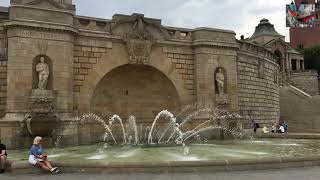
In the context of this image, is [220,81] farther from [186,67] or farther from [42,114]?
[42,114]

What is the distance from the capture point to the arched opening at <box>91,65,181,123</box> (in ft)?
78.4

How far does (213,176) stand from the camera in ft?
35.1

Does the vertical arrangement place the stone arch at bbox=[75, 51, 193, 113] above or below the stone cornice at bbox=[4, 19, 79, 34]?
below

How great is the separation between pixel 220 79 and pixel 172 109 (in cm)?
352

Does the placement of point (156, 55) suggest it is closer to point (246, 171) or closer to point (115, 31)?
point (115, 31)

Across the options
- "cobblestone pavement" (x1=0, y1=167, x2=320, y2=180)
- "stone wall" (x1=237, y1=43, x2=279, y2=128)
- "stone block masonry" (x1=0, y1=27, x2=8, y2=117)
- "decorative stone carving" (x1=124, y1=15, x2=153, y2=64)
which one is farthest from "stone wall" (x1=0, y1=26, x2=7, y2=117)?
"stone wall" (x1=237, y1=43, x2=279, y2=128)

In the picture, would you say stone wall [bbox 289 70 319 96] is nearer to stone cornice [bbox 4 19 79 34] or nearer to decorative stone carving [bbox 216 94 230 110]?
decorative stone carving [bbox 216 94 230 110]

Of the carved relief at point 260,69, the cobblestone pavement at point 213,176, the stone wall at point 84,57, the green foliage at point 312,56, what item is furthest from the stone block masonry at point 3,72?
the green foliage at point 312,56

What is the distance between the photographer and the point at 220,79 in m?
25.7

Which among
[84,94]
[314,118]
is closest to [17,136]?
[84,94]

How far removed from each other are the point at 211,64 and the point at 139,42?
4867mm

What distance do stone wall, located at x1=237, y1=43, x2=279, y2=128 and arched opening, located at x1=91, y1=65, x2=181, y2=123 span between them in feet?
19.0

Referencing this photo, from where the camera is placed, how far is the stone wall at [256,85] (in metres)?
28.6

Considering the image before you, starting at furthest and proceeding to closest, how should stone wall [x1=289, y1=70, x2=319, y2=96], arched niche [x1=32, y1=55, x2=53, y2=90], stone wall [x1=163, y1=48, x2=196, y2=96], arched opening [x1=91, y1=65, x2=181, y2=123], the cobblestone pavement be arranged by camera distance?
stone wall [x1=289, y1=70, x2=319, y2=96]
stone wall [x1=163, y1=48, x2=196, y2=96]
arched opening [x1=91, y1=65, x2=181, y2=123]
arched niche [x1=32, y1=55, x2=53, y2=90]
the cobblestone pavement
